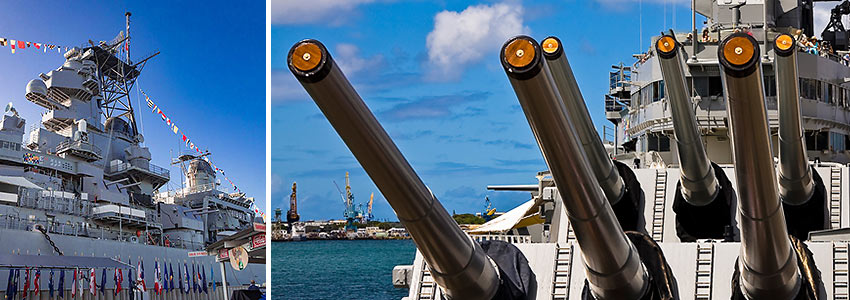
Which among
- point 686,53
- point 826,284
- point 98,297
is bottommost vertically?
point 98,297

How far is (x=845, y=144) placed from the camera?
44.2 feet

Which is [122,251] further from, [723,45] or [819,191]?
[723,45]

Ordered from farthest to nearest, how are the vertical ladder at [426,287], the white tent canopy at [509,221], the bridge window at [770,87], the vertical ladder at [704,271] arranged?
the white tent canopy at [509,221], the bridge window at [770,87], the vertical ladder at [426,287], the vertical ladder at [704,271]

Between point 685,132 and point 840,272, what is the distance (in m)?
1.22

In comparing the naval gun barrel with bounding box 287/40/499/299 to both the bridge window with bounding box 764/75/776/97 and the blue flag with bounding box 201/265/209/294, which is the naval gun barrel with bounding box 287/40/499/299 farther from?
the blue flag with bounding box 201/265/209/294

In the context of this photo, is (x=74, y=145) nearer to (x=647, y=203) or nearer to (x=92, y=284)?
(x=92, y=284)

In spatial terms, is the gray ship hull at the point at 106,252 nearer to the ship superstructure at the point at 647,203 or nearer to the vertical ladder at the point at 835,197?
the ship superstructure at the point at 647,203

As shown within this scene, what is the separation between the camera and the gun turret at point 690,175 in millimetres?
4355

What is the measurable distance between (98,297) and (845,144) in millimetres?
19032

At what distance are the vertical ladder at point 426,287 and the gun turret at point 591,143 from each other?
3.19ft

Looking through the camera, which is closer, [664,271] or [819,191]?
[664,271]

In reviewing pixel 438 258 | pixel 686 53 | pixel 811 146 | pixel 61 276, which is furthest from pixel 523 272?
pixel 61 276

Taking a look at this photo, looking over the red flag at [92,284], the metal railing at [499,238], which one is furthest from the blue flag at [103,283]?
the metal railing at [499,238]

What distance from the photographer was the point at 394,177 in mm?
2506
